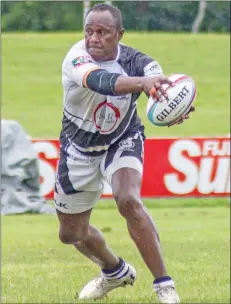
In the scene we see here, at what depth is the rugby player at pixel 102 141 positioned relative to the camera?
279 inches

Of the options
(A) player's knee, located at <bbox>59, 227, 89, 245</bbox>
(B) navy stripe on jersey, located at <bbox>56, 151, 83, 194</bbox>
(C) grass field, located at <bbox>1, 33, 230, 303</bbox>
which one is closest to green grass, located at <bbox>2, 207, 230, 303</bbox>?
(C) grass field, located at <bbox>1, 33, 230, 303</bbox>

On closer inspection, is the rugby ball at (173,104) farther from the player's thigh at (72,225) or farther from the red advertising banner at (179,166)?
the red advertising banner at (179,166)

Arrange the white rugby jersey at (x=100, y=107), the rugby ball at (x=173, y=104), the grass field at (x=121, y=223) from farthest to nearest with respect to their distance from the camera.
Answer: the grass field at (x=121, y=223) → the white rugby jersey at (x=100, y=107) → the rugby ball at (x=173, y=104)

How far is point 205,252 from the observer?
11.0 meters

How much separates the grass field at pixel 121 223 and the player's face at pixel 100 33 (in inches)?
72.4

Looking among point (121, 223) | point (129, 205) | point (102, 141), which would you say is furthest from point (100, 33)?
point (121, 223)

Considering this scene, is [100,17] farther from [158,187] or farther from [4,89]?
[4,89]

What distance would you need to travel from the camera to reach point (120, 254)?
1120cm

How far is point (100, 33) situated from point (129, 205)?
1167mm

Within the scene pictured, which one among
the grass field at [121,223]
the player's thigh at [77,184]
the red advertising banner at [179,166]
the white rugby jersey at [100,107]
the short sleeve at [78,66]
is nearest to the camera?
the short sleeve at [78,66]

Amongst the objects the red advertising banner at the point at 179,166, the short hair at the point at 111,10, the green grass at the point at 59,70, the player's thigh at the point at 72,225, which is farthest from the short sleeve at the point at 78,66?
the green grass at the point at 59,70

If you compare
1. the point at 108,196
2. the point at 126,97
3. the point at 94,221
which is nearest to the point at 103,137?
the point at 126,97

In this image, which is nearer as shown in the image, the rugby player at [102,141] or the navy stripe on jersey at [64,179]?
the rugby player at [102,141]

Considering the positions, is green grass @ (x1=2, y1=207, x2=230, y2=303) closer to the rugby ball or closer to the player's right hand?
the rugby ball
